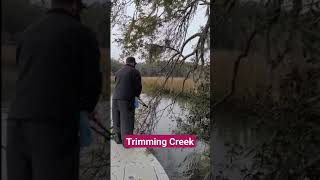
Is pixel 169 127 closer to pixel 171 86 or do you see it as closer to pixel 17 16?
pixel 171 86

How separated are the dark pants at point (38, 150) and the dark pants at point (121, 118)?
11.6 inches

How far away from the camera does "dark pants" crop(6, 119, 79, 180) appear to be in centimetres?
224

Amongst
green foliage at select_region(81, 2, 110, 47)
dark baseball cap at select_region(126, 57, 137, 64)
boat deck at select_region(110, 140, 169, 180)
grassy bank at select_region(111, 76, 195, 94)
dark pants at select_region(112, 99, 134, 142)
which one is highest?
green foliage at select_region(81, 2, 110, 47)

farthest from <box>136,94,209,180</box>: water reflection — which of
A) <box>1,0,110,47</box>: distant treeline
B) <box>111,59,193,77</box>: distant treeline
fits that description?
<box>1,0,110,47</box>: distant treeline

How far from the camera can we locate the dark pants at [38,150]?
88.0 inches

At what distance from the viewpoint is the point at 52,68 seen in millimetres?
2238

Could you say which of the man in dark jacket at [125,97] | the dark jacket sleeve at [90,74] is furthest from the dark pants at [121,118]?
the dark jacket sleeve at [90,74]

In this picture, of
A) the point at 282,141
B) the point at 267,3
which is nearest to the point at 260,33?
the point at 267,3

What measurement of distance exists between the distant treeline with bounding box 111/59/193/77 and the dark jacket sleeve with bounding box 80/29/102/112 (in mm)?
122

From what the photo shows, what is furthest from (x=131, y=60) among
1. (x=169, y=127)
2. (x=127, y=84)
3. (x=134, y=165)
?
(x=134, y=165)

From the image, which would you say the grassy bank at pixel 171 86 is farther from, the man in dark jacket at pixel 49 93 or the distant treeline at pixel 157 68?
the man in dark jacket at pixel 49 93

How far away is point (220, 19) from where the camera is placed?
2.52 meters

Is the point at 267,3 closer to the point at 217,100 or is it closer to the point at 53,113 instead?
the point at 217,100

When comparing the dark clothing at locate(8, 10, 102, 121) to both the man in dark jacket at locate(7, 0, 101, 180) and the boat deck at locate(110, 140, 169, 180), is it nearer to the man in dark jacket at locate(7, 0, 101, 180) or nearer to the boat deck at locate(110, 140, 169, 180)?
the man in dark jacket at locate(7, 0, 101, 180)
